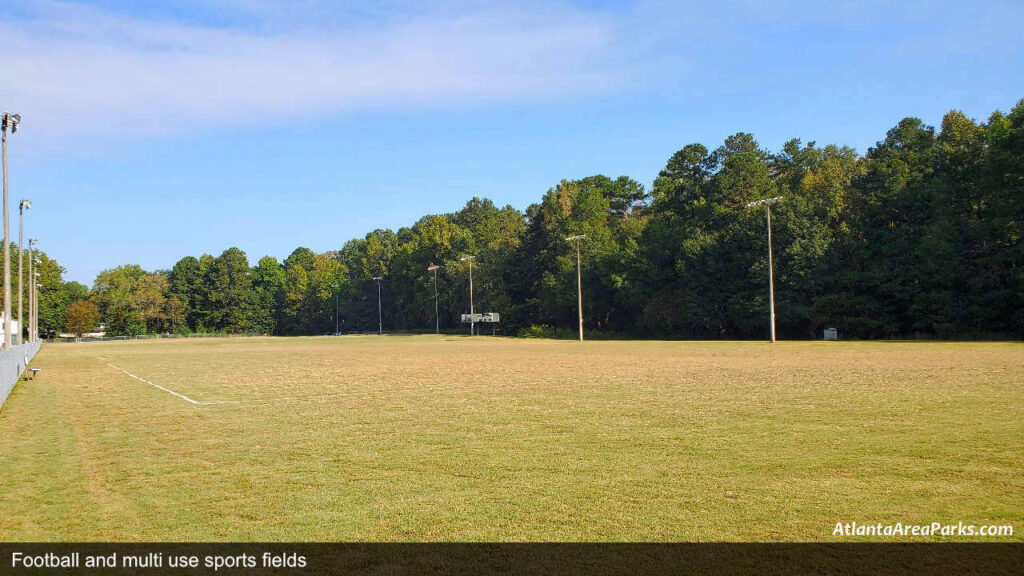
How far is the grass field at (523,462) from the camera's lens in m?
7.20

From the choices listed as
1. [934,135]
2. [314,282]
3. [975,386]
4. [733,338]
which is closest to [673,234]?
[733,338]

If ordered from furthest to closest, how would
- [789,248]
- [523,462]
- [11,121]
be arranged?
[789,248] < [11,121] < [523,462]

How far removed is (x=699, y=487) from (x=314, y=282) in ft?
555

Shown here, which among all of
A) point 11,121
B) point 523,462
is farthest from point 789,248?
point 523,462

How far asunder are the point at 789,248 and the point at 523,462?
192 feet

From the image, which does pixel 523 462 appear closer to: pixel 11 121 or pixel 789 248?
pixel 11 121

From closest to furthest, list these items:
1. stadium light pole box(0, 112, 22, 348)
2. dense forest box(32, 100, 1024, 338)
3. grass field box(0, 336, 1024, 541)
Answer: grass field box(0, 336, 1024, 541) → stadium light pole box(0, 112, 22, 348) → dense forest box(32, 100, 1024, 338)

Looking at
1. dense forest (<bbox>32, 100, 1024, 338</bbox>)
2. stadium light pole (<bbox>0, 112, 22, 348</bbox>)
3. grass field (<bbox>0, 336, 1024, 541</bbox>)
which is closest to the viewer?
grass field (<bbox>0, 336, 1024, 541</bbox>)
